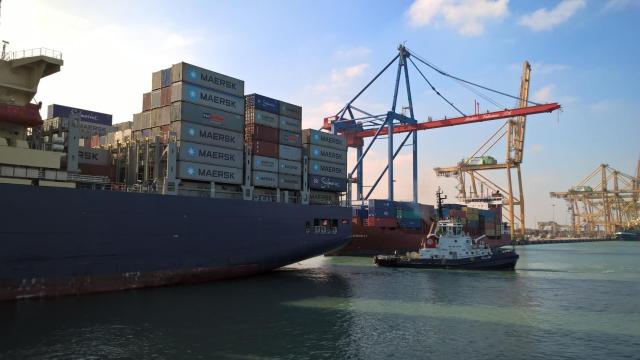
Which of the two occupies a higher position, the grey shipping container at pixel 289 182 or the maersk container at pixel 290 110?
the maersk container at pixel 290 110

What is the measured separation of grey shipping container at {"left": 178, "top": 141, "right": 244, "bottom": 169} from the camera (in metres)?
27.2

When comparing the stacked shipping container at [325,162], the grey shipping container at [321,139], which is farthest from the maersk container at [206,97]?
the stacked shipping container at [325,162]

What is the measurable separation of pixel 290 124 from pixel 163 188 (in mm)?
11533

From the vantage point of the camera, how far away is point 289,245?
32719 millimetres

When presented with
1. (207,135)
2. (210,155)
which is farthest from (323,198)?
(207,135)

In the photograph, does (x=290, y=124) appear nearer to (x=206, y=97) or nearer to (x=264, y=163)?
(x=264, y=163)

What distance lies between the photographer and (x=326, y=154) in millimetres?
37125

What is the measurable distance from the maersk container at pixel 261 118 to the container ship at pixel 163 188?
10 cm

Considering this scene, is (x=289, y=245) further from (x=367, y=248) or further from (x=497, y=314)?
(x=367, y=248)

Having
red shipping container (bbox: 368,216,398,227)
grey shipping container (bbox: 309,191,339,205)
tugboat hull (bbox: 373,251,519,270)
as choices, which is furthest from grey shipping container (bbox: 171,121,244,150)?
red shipping container (bbox: 368,216,398,227)

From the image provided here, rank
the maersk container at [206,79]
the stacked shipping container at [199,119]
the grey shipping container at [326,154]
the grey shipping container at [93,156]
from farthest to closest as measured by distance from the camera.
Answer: the grey shipping container at [326,154], the maersk container at [206,79], the stacked shipping container at [199,119], the grey shipping container at [93,156]

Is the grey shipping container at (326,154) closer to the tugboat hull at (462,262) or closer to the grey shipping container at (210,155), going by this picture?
the grey shipping container at (210,155)

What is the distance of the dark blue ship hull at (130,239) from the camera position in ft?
66.8

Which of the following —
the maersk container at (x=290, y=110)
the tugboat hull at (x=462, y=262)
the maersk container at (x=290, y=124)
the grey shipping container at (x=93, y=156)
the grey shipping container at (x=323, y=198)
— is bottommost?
the tugboat hull at (x=462, y=262)
